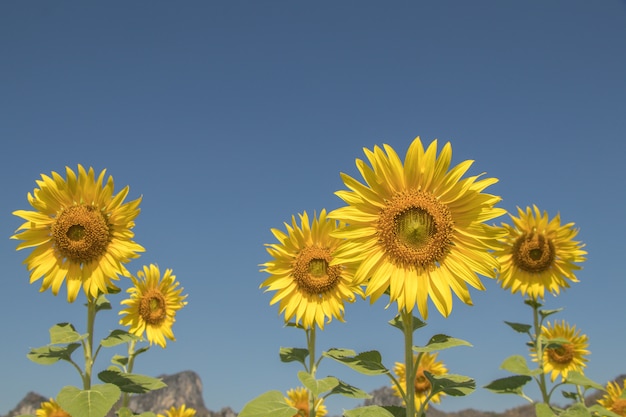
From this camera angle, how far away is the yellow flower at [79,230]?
25.0 feet

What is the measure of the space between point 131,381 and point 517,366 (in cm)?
609

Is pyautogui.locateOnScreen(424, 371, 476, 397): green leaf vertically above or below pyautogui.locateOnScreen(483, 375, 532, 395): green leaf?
below

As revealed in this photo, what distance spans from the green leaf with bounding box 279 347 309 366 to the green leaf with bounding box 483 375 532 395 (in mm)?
3274

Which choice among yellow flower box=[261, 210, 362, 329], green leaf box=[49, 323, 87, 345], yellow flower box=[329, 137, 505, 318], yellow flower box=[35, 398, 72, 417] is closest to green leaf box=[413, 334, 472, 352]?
yellow flower box=[329, 137, 505, 318]

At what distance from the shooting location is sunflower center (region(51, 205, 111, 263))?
763 cm

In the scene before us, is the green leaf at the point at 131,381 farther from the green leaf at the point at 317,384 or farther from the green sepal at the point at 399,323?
the green sepal at the point at 399,323

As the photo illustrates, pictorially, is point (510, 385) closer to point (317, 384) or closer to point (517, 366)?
point (517, 366)

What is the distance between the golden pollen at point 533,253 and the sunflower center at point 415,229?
6.03m

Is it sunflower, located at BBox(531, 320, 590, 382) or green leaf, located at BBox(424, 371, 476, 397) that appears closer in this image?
green leaf, located at BBox(424, 371, 476, 397)

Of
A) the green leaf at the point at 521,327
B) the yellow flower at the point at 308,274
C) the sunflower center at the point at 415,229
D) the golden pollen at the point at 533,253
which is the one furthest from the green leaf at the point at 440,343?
the golden pollen at the point at 533,253

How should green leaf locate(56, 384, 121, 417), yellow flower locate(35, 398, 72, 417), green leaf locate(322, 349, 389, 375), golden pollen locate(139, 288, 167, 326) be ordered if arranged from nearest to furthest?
green leaf locate(322, 349, 389, 375) < green leaf locate(56, 384, 121, 417) < golden pollen locate(139, 288, 167, 326) < yellow flower locate(35, 398, 72, 417)

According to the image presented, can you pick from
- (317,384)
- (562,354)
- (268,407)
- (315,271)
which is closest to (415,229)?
(317,384)

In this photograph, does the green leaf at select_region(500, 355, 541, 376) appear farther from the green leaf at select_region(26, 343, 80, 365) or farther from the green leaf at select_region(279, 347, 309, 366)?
the green leaf at select_region(26, 343, 80, 365)

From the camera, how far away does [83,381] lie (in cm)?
675
